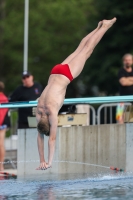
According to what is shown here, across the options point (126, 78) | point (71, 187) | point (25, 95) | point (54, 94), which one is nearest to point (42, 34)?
point (25, 95)

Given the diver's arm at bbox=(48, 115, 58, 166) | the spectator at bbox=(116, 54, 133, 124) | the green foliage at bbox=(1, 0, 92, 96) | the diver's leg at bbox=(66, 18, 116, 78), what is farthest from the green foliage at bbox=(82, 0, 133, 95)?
the diver's arm at bbox=(48, 115, 58, 166)

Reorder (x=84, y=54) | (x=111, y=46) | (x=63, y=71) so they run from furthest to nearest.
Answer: (x=111, y=46), (x=84, y=54), (x=63, y=71)

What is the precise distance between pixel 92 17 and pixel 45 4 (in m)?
8.13

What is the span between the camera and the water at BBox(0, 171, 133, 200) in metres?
9.91

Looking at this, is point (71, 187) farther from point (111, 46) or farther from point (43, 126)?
point (111, 46)

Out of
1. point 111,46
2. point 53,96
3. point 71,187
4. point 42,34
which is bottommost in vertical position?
point 71,187

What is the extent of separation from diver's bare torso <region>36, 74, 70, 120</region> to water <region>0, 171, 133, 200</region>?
47.3 inches

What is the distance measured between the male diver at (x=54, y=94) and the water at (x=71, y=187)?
1.75ft

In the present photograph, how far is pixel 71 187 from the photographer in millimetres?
11203

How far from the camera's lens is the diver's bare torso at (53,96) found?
1236cm

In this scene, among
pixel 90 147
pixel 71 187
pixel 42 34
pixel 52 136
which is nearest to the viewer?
pixel 71 187

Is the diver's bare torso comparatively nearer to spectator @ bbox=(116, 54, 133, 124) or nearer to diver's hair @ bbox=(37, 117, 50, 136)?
diver's hair @ bbox=(37, 117, 50, 136)

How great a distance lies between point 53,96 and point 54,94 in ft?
0.22

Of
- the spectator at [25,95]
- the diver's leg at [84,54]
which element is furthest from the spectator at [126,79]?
the diver's leg at [84,54]
